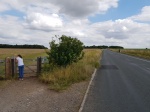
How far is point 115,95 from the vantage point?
35.2ft

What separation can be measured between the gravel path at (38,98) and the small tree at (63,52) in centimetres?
381

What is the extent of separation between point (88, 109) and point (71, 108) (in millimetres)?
597

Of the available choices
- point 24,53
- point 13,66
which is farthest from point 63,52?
point 24,53

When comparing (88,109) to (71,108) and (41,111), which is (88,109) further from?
(41,111)

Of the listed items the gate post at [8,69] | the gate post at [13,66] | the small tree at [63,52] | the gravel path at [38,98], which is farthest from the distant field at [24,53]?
the gravel path at [38,98]

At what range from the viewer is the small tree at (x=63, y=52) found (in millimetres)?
17281

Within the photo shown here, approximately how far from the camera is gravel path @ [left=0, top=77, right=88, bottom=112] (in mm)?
8728

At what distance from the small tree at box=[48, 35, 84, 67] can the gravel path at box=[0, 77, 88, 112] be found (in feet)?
12.5

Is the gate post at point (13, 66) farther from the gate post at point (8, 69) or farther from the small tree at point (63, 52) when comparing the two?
the small tree at point (63, 52)

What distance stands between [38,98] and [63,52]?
7.18 metres

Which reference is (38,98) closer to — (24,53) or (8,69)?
(8,69)

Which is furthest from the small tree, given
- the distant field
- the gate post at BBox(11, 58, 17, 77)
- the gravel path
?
the distant field

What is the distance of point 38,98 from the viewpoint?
Result: 1037cm

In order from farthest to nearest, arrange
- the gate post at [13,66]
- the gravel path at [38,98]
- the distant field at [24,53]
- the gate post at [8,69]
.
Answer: the distant field at [24,53] < the gate post at [13,66] < the gate post at [8,69] < the gravel path at [38,98]
